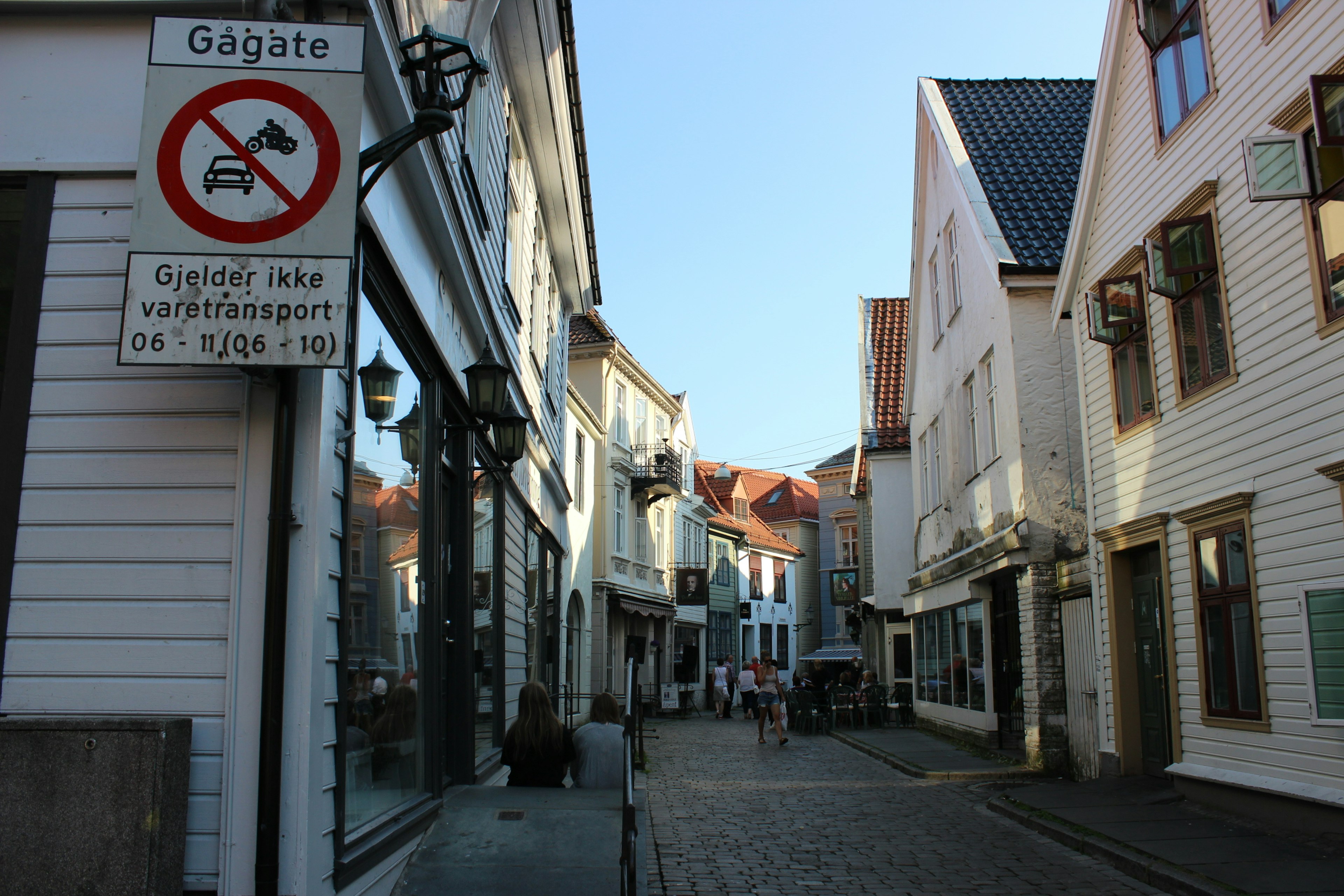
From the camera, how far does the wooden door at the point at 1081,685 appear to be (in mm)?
12406

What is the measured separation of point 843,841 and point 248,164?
23.5 feet

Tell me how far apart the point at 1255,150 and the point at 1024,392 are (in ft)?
20.2

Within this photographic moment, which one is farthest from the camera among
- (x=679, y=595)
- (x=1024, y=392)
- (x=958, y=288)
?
(x=679, y=595)

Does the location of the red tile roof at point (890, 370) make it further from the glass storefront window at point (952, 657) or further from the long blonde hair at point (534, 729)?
the long blonde hair at point (534, 729)

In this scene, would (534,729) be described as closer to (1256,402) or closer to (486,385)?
(486,385)

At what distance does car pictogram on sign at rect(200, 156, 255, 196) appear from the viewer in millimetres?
4391

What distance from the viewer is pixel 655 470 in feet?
116

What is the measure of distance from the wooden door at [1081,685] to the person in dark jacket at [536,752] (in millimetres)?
7280

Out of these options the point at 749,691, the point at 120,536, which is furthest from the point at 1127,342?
the point at 749,691

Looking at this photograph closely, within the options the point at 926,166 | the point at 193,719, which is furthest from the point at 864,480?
the point at 193,719

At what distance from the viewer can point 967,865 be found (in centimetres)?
799

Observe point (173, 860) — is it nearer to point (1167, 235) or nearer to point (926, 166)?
point (1167, 235)

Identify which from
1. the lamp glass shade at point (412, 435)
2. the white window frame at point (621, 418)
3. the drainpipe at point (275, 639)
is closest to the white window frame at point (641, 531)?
the white window frame at point (621, 418)

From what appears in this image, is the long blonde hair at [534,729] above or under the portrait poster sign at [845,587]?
under
